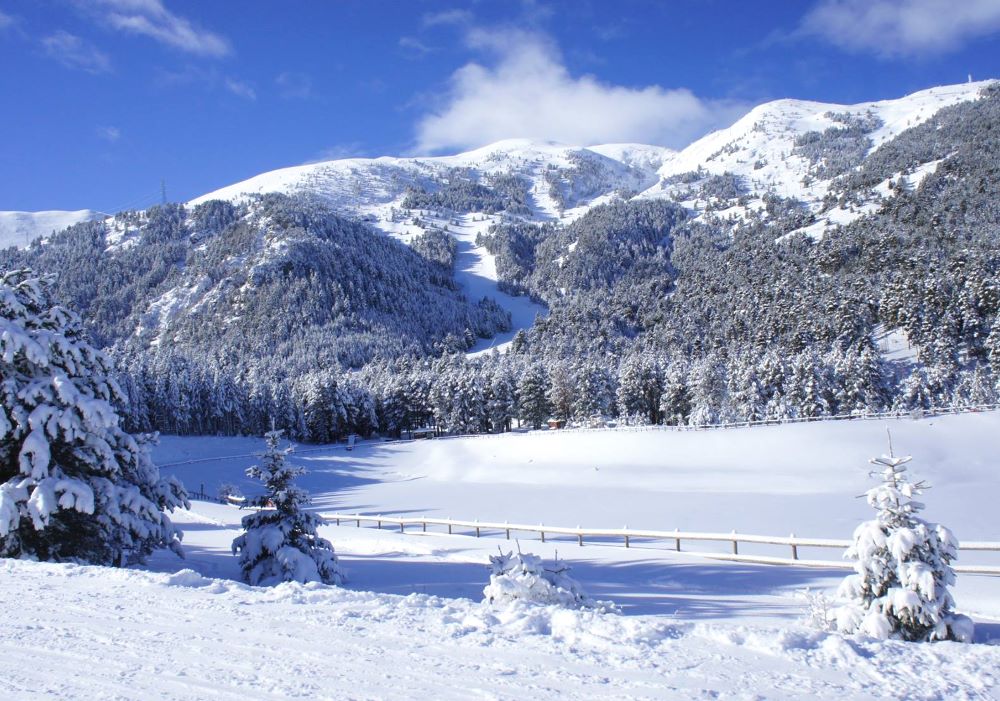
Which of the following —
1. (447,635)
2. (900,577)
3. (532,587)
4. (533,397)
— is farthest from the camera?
(533,397)

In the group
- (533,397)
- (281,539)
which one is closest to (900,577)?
(281,539)

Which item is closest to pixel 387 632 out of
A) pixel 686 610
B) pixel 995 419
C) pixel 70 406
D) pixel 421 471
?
pixel 686 610

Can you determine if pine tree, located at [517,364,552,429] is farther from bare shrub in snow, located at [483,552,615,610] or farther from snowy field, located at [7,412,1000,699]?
bare shrub in snow, located at [483,552,615,610]

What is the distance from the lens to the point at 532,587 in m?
8.61

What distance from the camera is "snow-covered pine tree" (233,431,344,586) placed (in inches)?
516

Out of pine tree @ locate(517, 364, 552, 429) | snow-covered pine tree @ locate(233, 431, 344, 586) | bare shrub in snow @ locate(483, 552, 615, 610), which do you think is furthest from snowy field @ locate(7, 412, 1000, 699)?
pine tree @ locate(517, 364, 552, 429)

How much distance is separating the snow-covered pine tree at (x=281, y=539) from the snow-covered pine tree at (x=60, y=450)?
1.93 meters

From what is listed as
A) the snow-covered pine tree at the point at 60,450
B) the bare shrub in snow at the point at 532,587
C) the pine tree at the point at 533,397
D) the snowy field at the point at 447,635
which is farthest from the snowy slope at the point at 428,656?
the pine tree at the point at 533,397

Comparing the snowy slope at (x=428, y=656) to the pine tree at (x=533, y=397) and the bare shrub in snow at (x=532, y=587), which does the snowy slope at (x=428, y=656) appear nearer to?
the bare shrub in snow at (x=532, y=587)

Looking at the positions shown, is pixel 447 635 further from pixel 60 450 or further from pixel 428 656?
pixel 60 450

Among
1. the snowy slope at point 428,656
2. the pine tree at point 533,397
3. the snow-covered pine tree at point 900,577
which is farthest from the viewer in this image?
the pine tree at point 533,397

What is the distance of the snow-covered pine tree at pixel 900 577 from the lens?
781 centimetres

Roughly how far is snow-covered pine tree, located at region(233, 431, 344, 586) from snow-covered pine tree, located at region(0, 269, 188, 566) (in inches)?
75.8

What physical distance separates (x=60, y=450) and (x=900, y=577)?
48.3 ft
